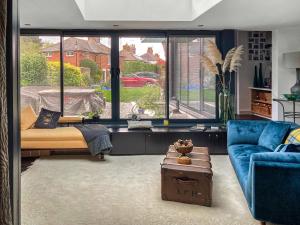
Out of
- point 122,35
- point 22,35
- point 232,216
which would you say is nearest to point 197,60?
point 122,35

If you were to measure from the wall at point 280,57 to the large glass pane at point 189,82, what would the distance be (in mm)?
1156

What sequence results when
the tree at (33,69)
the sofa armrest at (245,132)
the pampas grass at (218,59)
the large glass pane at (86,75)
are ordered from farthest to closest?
the large glass pane at (86,75)
the tree at (33,69)
the pampas grass at (218,59)
the sofa armrest at (245,132)

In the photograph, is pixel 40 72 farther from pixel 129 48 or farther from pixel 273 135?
pixel 273 135

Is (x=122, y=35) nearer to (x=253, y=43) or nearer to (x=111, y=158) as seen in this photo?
(x=111, y=158)

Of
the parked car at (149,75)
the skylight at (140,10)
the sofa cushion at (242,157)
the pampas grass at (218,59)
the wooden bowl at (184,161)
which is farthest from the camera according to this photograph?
the parked car at (149,75)

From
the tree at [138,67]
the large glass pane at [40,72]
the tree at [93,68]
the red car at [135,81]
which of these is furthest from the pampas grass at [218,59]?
the large glass pane at [40,72]

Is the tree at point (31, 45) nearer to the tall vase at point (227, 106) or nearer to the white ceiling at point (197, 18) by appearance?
the white ceiling at point (197, 18)

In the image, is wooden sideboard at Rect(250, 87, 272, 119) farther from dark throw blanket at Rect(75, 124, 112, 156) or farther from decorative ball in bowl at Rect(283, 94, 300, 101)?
dark throw blanket at Rect(75, 124, 112, 156)

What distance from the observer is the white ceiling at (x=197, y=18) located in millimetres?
4426

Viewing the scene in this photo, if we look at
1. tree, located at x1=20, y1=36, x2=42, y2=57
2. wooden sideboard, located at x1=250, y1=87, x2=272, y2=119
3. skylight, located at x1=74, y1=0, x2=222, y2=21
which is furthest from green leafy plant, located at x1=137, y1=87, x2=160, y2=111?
wooden sideboard, located at x1=250, y1=87, x2=272, y2=119

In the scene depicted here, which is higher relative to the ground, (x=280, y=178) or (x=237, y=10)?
(x=237, y=10)

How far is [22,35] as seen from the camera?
6539 mm

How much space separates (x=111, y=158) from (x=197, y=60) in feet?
8.27

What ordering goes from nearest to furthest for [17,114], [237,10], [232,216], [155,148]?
[17,114] < [232,216] < [237,10] < [155,148]
